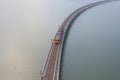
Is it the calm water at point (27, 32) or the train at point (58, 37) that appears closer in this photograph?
the calm water at point (27, 32)

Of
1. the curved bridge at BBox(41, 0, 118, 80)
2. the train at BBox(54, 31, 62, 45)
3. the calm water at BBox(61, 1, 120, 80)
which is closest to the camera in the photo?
the curved bridge at BBox(41, 0, 118, 80)

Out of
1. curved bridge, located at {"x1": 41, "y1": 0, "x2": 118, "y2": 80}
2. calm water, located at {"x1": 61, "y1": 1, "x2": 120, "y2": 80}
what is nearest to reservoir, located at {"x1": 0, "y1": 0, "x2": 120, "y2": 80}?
calm water, located at {"x1": 61, "y1": 1, "x2": 120, "y2": 80}

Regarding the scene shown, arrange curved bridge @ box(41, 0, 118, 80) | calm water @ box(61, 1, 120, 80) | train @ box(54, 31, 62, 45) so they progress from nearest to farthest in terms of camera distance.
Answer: curved bridge @ box(41, 0, 118, 80) < calm water @ box(61, 1, 120, 80) < train @ box(54, 31, 62, 45)

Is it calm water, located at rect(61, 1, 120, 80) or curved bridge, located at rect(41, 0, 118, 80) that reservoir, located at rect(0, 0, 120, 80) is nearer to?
calm water, located at rect(61, 1, 120, 80)

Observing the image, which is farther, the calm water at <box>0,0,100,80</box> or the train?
the train

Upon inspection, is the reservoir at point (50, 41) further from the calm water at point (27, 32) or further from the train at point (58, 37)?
the train at point (58, 37)

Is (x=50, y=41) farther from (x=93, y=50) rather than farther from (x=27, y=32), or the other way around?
(x=93, y=50)

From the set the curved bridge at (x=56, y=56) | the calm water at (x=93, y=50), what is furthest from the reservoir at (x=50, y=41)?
the curved bridge at (x=56, y=56)
